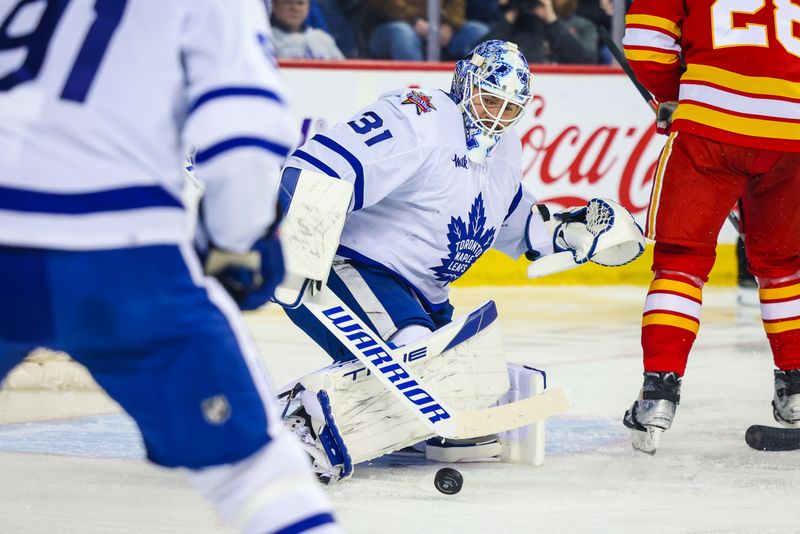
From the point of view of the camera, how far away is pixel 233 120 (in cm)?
143

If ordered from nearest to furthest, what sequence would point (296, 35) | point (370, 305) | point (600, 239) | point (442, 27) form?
1. point (370, 305)
2. point (600, 239)
3. point (296, 35)
4. point (442, 27)

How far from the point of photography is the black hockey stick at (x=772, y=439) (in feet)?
10.8

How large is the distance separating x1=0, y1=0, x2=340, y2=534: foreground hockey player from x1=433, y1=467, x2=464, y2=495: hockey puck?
1.30 metres

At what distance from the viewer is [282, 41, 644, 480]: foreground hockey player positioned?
301 cm

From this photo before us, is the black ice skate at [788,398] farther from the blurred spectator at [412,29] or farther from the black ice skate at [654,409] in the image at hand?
the blurred spectator at [412,29]

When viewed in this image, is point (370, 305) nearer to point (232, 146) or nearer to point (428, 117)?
point (428, 117)

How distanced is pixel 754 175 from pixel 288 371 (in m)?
1.64

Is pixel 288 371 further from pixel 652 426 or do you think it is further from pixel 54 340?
pixel 54 340

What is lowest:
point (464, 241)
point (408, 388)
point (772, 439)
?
point (772, 439)

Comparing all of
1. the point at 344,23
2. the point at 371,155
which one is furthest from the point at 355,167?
the point at 344,23

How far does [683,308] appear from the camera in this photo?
320 cm

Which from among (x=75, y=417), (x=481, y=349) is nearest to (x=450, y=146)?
(x=481, y=349)

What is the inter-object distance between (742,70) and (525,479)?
1.04 metres

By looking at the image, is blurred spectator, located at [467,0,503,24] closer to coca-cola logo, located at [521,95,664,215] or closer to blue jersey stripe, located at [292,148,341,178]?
coca-cola logo, located at [521,95,664,215]
